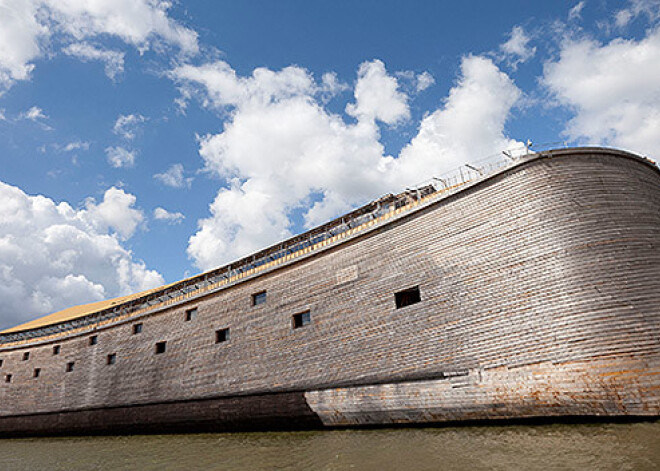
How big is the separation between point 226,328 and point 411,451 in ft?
38.7

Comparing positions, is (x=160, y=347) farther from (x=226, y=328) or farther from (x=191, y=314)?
(x=226, y=328)

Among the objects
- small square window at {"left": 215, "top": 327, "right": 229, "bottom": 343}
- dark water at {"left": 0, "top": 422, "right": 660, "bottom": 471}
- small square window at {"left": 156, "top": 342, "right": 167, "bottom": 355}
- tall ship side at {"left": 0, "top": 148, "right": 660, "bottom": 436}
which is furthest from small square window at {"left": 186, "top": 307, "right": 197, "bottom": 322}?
dark water at {"left": 0, "top": 422, "right": 660, "bottom": 471}

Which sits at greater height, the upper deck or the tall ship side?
the upper deck

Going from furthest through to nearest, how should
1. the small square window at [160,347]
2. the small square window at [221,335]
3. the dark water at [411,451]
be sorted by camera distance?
1. the small square window at [160,347]
2. the small square window at [221,335]
3. the dark water at [411,451]

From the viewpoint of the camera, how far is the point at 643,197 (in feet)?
38.4

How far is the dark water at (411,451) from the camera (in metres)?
6.91

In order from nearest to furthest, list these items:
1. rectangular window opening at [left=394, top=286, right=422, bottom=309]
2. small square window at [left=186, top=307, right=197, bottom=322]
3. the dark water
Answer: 1. the dark water
2. rectangular window opening at [left=394, top=286, right=422, bottom=309]
3. small square window at [left=186, top=307, right=197, bottom=322]

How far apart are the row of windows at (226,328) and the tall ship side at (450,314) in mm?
76

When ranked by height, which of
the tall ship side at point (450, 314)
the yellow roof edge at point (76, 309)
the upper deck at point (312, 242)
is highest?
the yellow roof edge at point (76, 309)

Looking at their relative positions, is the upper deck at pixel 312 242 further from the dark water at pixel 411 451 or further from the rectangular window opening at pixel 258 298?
the dark water at pixel 411 451

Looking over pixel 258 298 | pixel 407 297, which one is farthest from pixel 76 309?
pixel 407 297

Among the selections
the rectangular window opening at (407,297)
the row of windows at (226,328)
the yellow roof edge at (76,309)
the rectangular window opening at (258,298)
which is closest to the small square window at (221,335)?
the row of windows at (226,328)

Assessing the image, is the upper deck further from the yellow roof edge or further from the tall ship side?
the yellow roof edge

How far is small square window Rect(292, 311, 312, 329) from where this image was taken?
15338mm
